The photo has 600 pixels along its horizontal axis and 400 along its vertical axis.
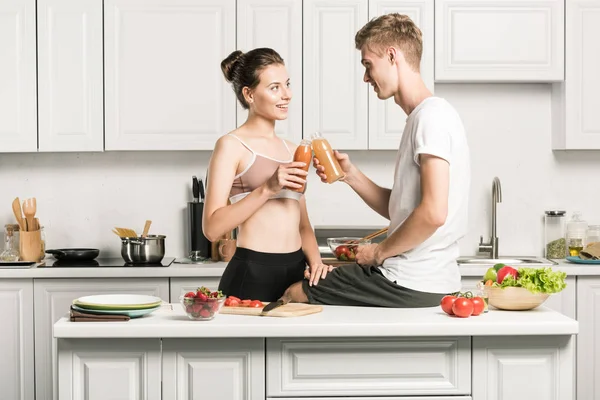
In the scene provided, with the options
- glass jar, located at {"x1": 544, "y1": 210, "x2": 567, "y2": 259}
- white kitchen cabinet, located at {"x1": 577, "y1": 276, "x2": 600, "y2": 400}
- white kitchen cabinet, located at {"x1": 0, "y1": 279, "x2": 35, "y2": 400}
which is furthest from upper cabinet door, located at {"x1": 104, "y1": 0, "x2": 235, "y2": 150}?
white kitchen cabinet, located at {"x1": 577, "y1": 276, "x2": 600, "y2": 400}

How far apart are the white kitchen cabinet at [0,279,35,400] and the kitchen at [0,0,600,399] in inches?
24.7

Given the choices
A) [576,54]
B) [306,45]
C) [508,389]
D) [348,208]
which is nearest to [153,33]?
[306,45]

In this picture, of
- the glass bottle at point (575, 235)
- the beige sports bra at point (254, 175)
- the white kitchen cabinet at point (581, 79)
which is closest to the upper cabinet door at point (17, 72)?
the beige sports bra at point (254, 175)

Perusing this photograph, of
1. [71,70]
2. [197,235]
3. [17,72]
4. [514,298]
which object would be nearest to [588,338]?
[514,298]

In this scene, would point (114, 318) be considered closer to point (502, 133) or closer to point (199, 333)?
point (199, 333)

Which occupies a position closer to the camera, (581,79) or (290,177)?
(290,177)

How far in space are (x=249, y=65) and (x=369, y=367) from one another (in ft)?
3.81

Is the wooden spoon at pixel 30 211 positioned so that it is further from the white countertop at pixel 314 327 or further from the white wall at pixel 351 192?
the white countertop at pixel 314 327

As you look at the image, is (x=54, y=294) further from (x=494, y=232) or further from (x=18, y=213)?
(x=494, y=232)

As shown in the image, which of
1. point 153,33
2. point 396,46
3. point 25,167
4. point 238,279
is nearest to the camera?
point 396,46

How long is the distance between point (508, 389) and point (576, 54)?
2454 mm

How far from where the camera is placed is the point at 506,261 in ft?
14.6

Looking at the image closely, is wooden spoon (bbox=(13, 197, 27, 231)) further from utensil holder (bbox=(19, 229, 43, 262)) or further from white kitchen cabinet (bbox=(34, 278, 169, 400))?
white kitchen cabinet (bbox=(34, 278, 169, 400))

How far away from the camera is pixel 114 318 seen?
7.87 feet
